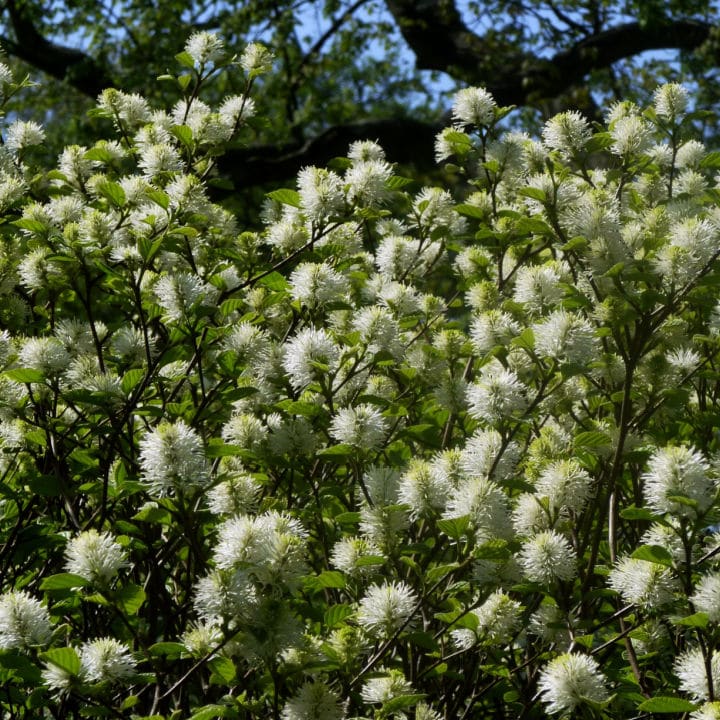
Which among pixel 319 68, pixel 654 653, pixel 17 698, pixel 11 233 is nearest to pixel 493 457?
pixel 654 653

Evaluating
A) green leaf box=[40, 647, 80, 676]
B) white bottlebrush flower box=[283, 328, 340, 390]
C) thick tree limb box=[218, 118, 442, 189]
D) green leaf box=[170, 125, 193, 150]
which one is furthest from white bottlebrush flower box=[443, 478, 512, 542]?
thick tree limb box=[218, 118, 442, 189]

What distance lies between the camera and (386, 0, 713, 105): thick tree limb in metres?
11.4

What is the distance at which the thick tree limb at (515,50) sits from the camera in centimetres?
1141

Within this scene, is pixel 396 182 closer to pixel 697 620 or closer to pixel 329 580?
pixel 329 580

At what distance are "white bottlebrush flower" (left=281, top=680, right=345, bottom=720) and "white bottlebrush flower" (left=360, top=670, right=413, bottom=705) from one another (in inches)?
3.0

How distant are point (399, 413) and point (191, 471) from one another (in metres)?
0.73

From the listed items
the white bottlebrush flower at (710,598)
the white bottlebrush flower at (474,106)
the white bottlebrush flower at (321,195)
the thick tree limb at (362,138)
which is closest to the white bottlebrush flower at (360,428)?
the white bottlebrush flower at (321,195)

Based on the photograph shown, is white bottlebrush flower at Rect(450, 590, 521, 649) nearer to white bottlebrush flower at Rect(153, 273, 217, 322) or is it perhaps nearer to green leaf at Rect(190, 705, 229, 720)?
green leaf at Rect(190, 705, 229, 720)

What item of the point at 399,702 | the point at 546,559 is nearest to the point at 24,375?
the point at 399,702

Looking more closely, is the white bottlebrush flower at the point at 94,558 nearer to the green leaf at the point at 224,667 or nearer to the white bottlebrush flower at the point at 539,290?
the green leaf at the point at 224,667

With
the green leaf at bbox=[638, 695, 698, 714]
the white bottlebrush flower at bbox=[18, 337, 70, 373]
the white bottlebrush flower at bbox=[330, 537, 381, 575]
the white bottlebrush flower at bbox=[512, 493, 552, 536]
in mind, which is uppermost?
the white bottlebrush flower at bbox=[18, 337, 70, 373]

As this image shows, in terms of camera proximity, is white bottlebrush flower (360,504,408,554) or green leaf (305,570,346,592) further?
white bottlebrush flower (360,504,408,554)

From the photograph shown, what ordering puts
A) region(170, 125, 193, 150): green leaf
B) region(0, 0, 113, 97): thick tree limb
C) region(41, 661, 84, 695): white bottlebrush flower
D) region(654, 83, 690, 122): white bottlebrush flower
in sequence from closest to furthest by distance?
region(41, 661, 84, 695): white bottlebrush flower
region(170, 125, 193, 150): green leaf
region(654, 83, 690, 122): white bottlebrush flower
region(0, 0, 113, 97): thick tree limb

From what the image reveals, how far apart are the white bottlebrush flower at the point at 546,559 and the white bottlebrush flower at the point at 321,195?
39.5 inches
